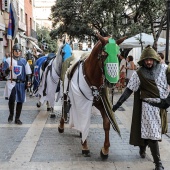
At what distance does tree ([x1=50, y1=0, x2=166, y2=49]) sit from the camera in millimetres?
17000

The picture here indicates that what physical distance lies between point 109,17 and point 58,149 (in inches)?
585

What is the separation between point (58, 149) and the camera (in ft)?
18.8

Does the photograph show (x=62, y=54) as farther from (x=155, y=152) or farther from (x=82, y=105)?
(x=155, y=152)

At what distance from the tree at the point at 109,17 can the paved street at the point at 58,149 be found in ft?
25.2

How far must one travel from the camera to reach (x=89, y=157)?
5.32m

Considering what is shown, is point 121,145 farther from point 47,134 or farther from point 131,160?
point 47,134

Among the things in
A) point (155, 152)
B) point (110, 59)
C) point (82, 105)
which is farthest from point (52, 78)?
point (155, 152)

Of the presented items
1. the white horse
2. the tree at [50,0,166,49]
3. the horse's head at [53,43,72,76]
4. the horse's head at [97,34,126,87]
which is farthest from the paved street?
the tree at [50,0,166,49]

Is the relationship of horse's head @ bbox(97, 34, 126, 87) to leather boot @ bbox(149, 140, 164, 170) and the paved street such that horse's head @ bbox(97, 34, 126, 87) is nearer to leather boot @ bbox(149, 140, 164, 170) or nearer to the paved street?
leather boot @ bbox(149, 140, 164, 170)

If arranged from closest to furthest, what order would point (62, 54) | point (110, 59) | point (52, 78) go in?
point (110, 59), point (62, 54), point (52, 78)

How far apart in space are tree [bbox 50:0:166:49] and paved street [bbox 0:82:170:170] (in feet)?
25.2

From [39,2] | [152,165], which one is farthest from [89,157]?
[39,2]

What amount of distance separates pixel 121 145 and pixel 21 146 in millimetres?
1777

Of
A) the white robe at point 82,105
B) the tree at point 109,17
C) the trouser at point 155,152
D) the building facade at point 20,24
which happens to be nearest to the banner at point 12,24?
the white robe at point 82,105
